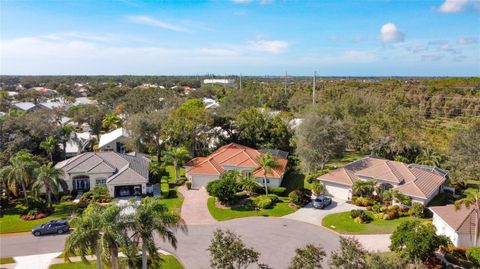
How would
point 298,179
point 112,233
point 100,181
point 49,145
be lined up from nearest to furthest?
1. point 112,233
2. point 100,181
3. point 298,179
4. point 49,145

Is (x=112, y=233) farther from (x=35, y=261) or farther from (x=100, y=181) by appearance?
(x=100, y=181)

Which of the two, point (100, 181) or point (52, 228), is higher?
point (100, 181)

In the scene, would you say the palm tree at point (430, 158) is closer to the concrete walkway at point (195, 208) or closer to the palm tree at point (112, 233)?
the concrete walkway at point (195, 208)

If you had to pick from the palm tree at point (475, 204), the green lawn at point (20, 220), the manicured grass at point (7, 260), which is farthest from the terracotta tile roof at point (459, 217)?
the green lawn at point (20, 220)

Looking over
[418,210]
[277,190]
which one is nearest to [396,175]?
[418,210]

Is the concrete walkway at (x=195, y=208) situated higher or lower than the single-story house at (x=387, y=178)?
lower

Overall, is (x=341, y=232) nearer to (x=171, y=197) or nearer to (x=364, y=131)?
(x=171, y=197)

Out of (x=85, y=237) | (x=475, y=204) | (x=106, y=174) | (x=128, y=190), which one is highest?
(x=85, y=237)
